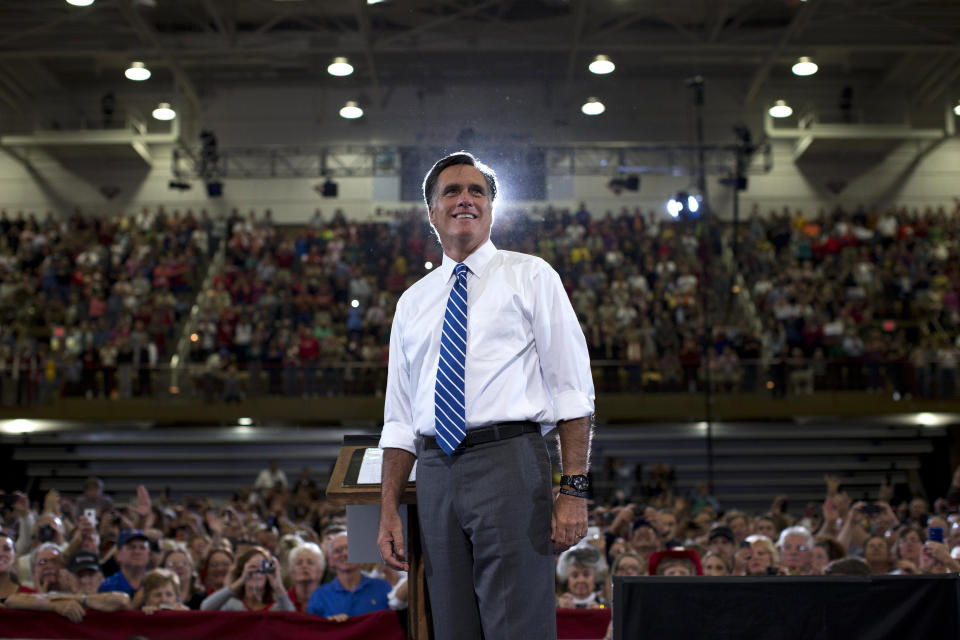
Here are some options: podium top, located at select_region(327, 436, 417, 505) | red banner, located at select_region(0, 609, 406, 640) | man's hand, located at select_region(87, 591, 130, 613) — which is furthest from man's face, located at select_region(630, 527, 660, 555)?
podium top, located at select_region(327, 436, 417, 505)

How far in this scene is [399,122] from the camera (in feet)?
19.7

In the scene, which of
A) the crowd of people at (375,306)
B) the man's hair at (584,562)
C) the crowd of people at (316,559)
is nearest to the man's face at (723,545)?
the crowd of people at (316,559)


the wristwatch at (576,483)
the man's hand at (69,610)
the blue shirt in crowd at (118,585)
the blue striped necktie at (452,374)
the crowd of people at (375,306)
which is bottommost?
the blue shirt in crowd at (118,585)

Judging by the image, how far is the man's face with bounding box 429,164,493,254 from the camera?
95.4 inches

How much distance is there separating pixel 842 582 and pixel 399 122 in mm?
4144

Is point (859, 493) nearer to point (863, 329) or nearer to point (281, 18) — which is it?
point (863, 329)

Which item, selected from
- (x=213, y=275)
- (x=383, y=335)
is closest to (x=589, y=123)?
(x=383, y=335)

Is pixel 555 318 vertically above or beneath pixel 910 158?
beneath

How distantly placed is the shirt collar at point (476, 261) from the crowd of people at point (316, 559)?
924mm

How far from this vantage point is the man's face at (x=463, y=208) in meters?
2.42

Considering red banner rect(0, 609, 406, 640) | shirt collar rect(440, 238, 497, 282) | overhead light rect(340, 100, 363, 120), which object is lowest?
red banner rect(0, 609, 406, 640)

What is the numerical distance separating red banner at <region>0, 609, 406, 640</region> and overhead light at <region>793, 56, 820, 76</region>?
13.7 meters

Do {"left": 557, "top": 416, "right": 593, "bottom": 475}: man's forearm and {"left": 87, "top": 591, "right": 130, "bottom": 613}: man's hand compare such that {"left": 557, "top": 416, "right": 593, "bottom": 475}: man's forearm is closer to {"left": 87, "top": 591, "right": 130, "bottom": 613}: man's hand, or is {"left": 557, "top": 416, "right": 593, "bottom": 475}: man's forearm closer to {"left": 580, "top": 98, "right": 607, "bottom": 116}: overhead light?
{"left": 87, "top": 591, "right": 130, "bottom": 613}: man's hand

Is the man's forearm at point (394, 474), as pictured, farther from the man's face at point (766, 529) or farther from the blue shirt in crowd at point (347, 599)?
the man's face at point (766, 529)
